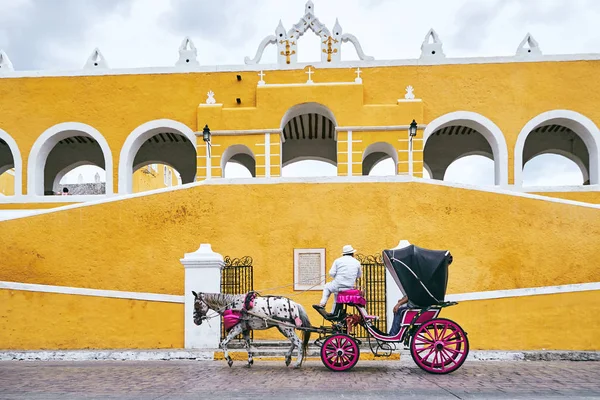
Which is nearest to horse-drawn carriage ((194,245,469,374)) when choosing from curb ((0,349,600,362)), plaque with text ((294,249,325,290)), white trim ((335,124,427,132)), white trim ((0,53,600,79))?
curb ((0,349,600,362))

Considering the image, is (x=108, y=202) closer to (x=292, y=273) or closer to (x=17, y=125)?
(x=292, y=273)

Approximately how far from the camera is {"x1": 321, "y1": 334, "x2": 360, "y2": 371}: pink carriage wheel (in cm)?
743

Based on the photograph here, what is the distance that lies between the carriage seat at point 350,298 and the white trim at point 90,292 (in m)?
3.32

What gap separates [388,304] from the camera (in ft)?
31.4

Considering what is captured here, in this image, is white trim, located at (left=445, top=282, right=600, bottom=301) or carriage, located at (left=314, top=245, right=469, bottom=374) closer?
carriage, located at (left=314, top=245, right=469, bottom=374)

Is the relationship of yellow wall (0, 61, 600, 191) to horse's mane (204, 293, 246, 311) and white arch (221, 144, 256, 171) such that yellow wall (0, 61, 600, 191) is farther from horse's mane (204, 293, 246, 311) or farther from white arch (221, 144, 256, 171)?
horse's mane (204, 293, 246, 311)

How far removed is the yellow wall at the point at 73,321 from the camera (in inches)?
389

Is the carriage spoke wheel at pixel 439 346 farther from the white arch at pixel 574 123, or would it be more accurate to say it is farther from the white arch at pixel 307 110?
the white arch at pixel 574 123

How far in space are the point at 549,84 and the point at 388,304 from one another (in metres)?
11.5

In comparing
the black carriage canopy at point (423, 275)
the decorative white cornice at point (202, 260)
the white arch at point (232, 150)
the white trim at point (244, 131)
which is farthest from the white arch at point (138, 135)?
the black carriage canopy at point (423, 275)

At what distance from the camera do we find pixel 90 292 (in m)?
10.1

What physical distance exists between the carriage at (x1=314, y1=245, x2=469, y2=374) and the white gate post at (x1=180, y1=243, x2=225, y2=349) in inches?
104

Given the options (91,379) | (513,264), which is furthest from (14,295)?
(513,264)

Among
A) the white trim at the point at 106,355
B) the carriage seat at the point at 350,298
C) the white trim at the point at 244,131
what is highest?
the white trim at the point at 244,131
